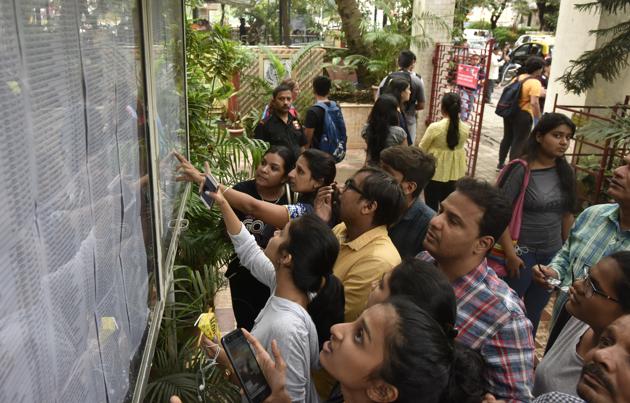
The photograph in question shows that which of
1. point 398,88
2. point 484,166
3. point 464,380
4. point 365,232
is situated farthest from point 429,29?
point 464,380

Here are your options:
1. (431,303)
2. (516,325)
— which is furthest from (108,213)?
(516,325)

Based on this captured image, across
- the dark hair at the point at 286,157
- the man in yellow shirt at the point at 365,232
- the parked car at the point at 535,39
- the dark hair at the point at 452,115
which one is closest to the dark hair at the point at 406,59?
the dark hair at the point at 452,115

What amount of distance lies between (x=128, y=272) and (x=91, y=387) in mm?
409

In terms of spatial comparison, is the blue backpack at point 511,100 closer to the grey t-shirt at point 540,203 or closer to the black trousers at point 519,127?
the black trousers at point 519,127

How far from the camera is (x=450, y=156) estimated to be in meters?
4.63

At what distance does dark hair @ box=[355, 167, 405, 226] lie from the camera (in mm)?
2248

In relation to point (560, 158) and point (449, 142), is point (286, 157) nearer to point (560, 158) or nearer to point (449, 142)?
point (560, 158)

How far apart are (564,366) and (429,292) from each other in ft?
1.91

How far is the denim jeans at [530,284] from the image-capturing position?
10.0 ft

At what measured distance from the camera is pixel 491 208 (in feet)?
6.43

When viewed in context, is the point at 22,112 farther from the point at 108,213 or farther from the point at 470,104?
the point at 470,104

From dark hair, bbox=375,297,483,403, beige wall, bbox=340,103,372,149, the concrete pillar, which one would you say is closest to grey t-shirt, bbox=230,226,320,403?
dark hair, bbox=375,297,483,403

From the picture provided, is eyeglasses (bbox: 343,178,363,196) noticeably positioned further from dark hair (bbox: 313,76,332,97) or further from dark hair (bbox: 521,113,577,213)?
dark hair (bbox: 313,76,332,97)

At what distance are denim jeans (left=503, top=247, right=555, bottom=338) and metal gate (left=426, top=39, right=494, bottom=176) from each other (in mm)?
4176
